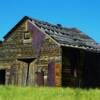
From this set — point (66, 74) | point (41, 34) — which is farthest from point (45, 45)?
point (66, 74)

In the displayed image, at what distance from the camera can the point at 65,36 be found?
3022cm

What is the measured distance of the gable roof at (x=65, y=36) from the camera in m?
28.5

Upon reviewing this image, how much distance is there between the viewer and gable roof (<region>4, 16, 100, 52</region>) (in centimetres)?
2854

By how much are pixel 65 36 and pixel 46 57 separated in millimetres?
2846

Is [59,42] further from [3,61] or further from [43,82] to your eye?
[3,61]

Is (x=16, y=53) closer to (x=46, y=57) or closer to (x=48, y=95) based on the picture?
(x=46, y=57)

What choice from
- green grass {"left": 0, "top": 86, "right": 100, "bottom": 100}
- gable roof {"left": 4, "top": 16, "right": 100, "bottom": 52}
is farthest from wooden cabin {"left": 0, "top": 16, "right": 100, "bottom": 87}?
green grass {"left": 0, "top": 86, "right": 100, "bottom": 100}

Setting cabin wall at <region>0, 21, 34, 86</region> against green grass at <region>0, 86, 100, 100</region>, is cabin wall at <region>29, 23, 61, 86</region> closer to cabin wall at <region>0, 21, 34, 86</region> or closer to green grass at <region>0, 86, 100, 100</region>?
cabin wall at <region>0, 21, 34, 86</region>

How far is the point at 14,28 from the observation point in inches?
1250

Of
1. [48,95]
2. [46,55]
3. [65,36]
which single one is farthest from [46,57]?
[48,95]

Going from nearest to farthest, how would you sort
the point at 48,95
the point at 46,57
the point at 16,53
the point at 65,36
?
the point at 48,95 → the point at 46,57 → the point at 65,36 → the point at 16,53

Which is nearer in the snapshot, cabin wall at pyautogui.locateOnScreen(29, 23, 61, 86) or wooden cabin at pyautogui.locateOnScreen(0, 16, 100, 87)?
cabin wall at pyautogui.locateOnScreen(29, 23, 61, 86)

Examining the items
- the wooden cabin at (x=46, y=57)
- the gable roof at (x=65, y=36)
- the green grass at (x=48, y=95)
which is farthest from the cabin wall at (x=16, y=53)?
the green grass at (x=48, y=95)

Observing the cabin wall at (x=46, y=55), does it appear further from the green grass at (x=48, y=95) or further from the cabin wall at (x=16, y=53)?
the green grass at (x=48, y=95)
